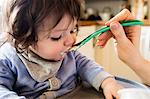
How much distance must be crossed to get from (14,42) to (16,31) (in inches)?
1.2

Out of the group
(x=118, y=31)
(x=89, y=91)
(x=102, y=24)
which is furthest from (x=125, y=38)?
(x=102, y=24)

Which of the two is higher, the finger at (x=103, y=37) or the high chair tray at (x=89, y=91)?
the finger at (x=103, y=37)

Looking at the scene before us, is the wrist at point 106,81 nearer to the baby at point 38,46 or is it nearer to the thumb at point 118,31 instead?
the baby at point 38,46

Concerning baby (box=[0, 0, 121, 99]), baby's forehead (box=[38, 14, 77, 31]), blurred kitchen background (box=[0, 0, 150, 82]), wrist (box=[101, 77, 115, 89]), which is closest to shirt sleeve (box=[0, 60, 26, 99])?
baby (box=[0, 0, 121, 99])

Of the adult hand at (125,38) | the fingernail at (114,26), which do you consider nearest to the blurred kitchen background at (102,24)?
the adult hand at (125,38)

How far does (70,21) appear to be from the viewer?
2.34 feet

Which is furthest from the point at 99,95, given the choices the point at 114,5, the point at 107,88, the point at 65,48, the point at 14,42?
the point at 114,5

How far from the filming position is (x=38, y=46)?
0.73m

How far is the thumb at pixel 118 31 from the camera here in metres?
0.73

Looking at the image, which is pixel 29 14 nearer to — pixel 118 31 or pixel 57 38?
pixel 57 38

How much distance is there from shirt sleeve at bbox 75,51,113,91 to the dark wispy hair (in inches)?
6.1

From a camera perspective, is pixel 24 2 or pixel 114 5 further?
pixel 114 5

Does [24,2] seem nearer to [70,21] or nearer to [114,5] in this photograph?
[70,21]

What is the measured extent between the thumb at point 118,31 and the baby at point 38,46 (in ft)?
0.33
